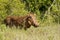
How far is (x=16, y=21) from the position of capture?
45.1ft

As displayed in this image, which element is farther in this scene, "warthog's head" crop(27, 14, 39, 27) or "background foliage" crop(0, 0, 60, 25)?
"background foliage" crop(0, 0, 60, 25)

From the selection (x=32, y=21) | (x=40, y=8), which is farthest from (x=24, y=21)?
(x=40, y=8)

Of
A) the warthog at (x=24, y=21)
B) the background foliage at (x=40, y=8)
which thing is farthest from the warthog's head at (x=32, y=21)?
the background foliage at (x=40, y=8)

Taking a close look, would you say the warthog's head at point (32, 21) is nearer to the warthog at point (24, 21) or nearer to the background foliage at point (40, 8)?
the warthog at point (24, 21)

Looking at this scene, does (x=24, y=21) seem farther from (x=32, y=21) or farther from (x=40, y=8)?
(x=40, y=8)

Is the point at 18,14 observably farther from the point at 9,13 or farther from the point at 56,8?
the point at 56,8

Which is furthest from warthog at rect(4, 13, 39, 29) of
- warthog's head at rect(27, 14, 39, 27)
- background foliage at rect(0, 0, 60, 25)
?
background foliage at rect(0, 0, 60, 25)

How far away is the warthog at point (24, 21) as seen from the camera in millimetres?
13234

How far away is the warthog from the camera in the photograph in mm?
13234

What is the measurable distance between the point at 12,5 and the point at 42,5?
3121 mm

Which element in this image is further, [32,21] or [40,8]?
[40,8]

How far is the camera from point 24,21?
13.4m

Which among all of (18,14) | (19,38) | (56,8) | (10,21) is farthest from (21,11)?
(19,38)

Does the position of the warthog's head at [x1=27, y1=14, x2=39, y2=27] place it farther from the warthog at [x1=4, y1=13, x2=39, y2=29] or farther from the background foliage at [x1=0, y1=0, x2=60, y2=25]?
the background foliage at [x1=0, y1=0, x2=60, y2=25]
